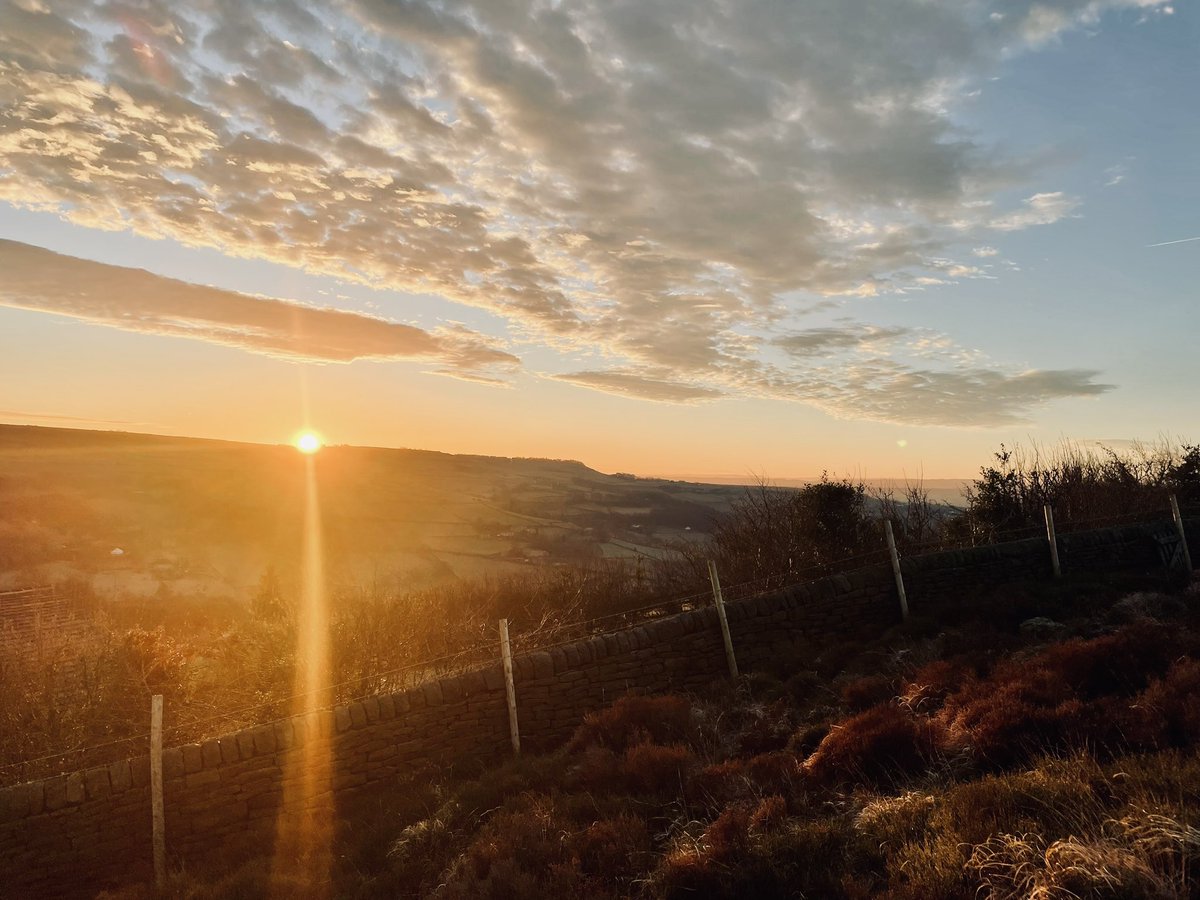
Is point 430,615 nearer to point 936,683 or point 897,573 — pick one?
point 897,573

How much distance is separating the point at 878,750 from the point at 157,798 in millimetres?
8389

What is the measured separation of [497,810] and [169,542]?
42.3m

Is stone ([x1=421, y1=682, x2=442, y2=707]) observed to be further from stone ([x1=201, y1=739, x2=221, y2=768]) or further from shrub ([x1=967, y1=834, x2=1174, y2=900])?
shrub ([x1=967, y1=834, x2=1174, y2=900])

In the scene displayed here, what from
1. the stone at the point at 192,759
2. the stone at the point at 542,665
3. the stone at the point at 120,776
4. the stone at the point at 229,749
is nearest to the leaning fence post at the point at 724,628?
the stone at the point at 542,665

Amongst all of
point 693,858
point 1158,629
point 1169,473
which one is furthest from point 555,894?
point 1169,473

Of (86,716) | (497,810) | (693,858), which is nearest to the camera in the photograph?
(693,858)

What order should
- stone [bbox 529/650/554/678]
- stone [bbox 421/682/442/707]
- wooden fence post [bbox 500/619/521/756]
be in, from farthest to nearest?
stone [bbox 529/650/554/678] → wooden fence post [bbox 500/619/521/756] → stone [bbox 421/682/442/707]

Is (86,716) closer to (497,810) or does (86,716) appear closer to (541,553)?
(497,810)

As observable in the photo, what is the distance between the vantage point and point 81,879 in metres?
8.18

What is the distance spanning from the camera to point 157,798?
8.51 m

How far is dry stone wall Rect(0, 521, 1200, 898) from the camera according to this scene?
324 inches

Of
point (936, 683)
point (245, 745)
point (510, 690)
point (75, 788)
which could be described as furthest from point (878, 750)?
point (75, 788)

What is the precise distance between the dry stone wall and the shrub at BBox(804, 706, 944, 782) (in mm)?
4615

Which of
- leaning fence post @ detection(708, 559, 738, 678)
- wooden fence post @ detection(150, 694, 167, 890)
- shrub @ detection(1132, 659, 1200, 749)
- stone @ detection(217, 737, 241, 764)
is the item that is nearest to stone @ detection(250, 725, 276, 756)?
stone @ detection(217, 737, 241, 764)
